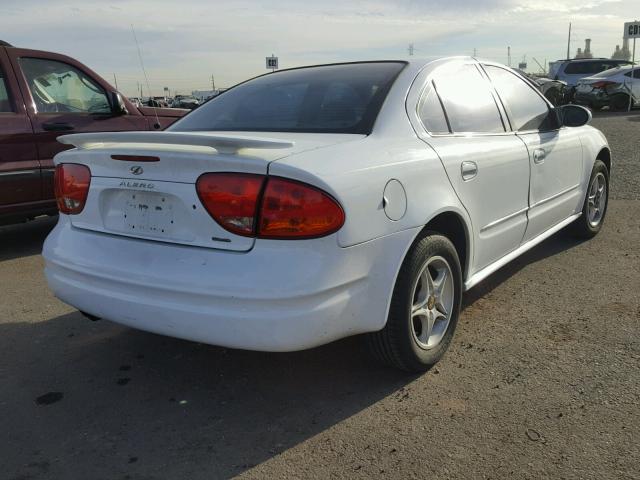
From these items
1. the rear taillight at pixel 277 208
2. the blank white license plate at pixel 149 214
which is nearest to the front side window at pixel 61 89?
the blank white license plate at pixel 149 214

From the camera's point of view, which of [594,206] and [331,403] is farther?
[594,206]

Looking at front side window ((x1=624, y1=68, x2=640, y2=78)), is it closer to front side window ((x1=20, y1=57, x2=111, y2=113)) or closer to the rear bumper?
front side window ((x1=20, y1=57, x2=111, y2=113))

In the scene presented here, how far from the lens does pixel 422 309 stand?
3010mm

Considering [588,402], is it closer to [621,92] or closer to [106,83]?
[106,83]

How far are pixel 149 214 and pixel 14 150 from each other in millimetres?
3393

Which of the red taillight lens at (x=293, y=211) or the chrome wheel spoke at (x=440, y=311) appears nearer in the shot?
the red taillight lens at (x=293, y=211)

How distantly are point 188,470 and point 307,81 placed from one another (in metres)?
2.21

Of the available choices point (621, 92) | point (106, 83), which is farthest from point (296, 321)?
point (621, 92)

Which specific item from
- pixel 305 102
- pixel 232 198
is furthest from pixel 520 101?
pixel 232 198

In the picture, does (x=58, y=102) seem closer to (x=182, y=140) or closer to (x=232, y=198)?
(x=182, y=140)

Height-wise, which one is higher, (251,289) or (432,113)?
(432,113)

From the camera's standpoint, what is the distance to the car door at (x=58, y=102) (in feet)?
18.2

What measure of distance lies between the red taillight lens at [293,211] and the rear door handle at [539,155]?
2.20 meters

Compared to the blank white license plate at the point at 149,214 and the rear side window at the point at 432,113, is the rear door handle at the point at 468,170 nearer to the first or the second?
the rear side window at the point at 432,113
